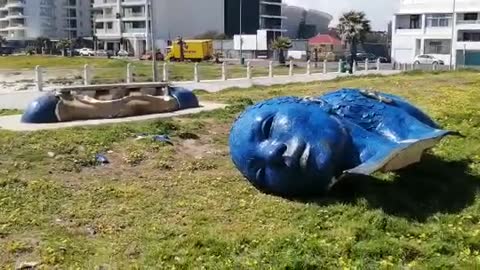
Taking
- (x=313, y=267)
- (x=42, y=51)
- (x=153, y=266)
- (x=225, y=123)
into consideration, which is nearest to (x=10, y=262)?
(x=153, y=266)

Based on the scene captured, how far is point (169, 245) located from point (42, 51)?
317ft

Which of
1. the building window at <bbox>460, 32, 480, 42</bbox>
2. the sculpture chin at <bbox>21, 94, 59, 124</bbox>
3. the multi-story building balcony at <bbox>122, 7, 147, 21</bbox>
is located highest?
the multi-story building balcony at <bbox>122, 7, 147, 21</bbox>

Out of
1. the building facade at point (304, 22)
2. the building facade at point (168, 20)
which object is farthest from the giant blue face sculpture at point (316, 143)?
the building facade at point (304, 22)

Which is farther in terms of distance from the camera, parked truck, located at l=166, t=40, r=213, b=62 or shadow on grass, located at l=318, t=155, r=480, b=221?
parked truck, located at l=166, t=40, r=213, b=62

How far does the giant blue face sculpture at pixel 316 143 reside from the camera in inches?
327

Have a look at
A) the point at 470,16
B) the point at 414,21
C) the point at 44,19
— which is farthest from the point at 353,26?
the point at 44,19

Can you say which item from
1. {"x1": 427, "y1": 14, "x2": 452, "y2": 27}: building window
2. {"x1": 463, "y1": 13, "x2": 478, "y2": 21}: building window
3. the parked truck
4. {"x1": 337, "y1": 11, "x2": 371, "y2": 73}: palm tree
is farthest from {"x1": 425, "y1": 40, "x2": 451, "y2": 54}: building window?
the parked truck

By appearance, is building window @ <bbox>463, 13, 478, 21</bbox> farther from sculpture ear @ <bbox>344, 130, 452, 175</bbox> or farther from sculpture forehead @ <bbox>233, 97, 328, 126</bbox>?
sculpture forehead @ <bbox>233, 97, 328, 126</bbox>

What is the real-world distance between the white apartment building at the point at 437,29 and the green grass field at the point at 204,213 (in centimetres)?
A: 4950

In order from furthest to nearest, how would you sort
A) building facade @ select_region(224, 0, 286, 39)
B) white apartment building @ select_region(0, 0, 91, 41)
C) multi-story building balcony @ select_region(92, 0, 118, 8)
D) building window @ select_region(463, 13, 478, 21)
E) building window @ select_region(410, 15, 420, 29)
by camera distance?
white apartment building @ select_region(0, 0, 91, 41) → building facade @ select_region(224, 0, 286, 39) → multi-story building balcony @ select_region(92, 0, 118, 8) → building window @ select_region(410, 15, 420, 29) → building window @ select_region(463, 13, 478, 21)

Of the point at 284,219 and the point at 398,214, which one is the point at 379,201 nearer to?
the point at 398,214

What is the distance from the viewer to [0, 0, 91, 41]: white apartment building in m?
115

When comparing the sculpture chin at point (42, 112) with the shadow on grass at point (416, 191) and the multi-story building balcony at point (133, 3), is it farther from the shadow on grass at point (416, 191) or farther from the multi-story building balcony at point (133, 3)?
the multi-story building balcony at point (133, 3)

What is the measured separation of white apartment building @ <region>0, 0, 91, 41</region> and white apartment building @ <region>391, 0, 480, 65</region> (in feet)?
228
